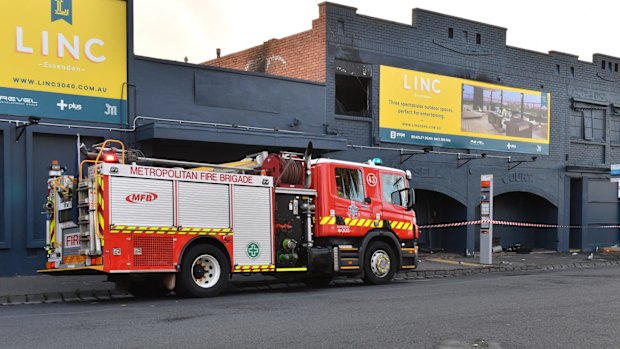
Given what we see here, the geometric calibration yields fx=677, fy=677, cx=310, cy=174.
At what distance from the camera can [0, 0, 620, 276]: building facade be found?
15531mm

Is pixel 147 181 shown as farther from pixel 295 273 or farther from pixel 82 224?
pixel 295 273

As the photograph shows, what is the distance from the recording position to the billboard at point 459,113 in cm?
2153

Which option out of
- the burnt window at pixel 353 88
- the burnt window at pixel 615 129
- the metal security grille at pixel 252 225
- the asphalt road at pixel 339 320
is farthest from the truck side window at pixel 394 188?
the burnt window at pixel 615 129

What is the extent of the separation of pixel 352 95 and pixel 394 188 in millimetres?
6277

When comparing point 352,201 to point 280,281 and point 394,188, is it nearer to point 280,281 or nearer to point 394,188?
point 394,188

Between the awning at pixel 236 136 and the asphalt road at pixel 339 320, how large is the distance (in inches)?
192

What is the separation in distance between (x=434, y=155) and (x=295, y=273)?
10294 millimetres

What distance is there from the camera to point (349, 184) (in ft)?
47.6

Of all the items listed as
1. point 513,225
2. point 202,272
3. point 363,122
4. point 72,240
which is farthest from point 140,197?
point 513,225

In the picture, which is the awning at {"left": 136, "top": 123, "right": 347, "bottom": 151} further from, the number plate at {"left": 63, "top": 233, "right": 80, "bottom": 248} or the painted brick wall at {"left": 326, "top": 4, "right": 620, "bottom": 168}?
the number plate at {"left": 63, "top": 233, "right": 80, "bottom": 248}

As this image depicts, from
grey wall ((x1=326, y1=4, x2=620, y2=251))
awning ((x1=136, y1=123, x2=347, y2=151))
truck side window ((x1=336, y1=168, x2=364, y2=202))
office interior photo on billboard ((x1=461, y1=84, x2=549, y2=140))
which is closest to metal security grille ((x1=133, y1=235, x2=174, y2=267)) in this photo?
truck side window ((x1=336, y1=168, x2=364, y2=202))

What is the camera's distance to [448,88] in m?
22.8

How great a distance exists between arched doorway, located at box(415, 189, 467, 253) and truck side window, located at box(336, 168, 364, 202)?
9.10 m

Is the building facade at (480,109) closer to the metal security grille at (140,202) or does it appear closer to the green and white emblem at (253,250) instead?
the green and white emblem at (253,250)
